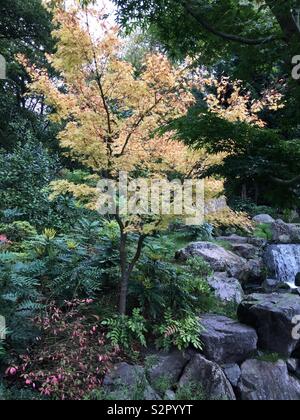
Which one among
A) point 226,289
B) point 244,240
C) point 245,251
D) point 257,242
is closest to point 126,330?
point 226,289

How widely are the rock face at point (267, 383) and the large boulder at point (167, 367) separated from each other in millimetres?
801

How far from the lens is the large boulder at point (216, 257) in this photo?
327 inches

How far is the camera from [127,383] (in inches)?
169

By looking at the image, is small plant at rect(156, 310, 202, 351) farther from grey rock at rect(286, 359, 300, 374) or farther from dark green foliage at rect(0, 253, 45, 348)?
dark green foliage at rect(0, 253, 45, 348)

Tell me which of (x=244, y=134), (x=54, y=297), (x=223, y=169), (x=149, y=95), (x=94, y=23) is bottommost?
(x=54, y=297)

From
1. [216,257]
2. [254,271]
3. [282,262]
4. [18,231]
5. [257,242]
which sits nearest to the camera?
[18,231]

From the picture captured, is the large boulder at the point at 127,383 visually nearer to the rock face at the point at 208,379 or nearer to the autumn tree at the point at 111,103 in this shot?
the rock face at the point at 208,379

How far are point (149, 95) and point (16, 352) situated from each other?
3.41 m

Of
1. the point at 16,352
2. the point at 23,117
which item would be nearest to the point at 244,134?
the point at 16,352

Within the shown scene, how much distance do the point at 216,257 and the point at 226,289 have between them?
4.12ft

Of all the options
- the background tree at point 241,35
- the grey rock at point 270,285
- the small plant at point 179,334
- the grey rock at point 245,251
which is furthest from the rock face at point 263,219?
the background tree at point 241,35

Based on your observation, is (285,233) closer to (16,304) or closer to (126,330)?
(126,330)

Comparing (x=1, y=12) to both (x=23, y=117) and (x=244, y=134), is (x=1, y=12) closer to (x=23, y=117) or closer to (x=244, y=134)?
(x=23, y=117)
